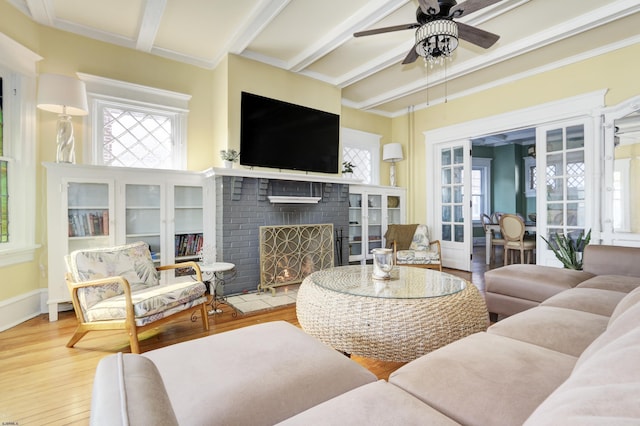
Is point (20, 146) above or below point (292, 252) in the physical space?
above

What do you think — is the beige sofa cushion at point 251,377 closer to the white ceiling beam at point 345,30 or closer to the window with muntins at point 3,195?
the window with muntins at point 3,195

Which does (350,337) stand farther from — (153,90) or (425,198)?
(425,198)

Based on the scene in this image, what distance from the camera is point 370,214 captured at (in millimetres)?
5309

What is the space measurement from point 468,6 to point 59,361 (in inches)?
143

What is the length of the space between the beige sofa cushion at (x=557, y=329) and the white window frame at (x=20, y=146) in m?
3.77

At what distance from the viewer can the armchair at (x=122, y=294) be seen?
213 centimetres

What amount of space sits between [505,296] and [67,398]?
2.96 meters

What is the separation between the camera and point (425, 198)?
5.43 meters

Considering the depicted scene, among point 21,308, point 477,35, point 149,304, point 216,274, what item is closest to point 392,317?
point 149,304

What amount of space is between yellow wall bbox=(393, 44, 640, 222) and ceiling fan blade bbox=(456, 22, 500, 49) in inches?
79.2

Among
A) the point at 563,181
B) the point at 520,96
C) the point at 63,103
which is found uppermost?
the point at 520,96

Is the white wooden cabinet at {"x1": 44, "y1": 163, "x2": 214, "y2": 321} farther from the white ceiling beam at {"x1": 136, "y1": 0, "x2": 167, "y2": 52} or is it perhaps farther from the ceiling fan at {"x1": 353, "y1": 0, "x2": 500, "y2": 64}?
the ceiling fan at {"x1": 353, "y1": 0, "x2": 500, "y2": 64}

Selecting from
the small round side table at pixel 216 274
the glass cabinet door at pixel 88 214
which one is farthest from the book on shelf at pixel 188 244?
the glass cabinet door at pixel 88 214

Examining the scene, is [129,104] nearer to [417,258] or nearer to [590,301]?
[417,258]
